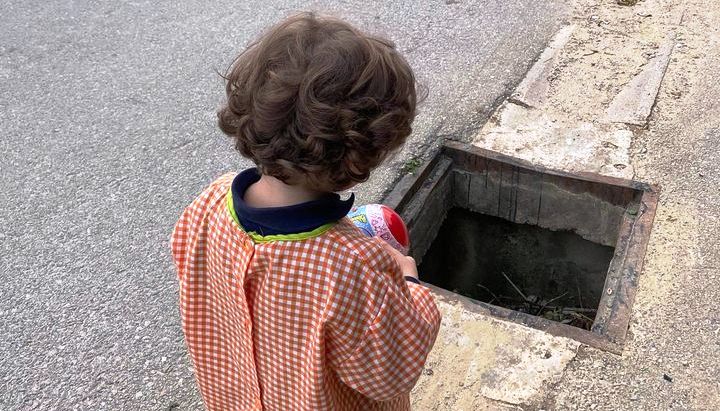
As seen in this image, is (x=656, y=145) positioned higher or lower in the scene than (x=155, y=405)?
higher

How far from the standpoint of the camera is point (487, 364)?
2.26 m

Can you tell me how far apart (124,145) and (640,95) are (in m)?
2.61

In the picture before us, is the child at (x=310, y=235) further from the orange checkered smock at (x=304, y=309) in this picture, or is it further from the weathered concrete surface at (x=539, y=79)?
the weathered concrete surface at (x=539, y=79)

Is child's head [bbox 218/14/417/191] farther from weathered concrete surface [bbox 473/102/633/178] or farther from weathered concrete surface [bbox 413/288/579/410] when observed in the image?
weathered concrete surface [bbox 473/102/633/178]

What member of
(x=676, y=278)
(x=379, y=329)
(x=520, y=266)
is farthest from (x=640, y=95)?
(x=379, y=329)

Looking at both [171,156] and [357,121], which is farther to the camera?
[171,156]

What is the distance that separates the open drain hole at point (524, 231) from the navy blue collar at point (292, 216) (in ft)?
4.33

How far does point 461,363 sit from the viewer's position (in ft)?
7.47

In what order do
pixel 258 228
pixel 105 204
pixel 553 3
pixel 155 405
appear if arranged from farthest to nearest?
pixel 553 3
pixel 105 204
pixel 155 405
pixel 258 228

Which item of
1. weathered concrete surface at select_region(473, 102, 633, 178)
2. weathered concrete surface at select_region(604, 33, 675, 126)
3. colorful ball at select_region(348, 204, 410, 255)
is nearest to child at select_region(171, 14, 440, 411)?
colorful ball at select_region(348, 204, 410, 255)

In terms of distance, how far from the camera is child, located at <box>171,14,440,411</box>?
3.86 ft

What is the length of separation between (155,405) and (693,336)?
1742 mm

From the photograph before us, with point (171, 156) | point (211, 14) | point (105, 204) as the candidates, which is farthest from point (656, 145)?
point (211, 14)

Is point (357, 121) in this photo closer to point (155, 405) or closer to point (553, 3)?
point (155, 405)
